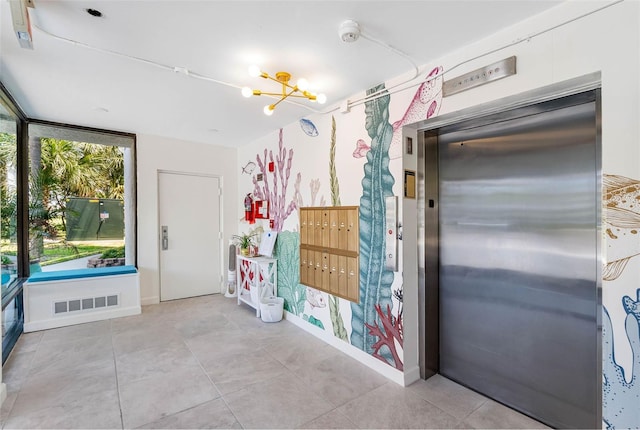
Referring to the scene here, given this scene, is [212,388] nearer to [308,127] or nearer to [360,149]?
[360,149]

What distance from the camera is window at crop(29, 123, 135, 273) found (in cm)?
383

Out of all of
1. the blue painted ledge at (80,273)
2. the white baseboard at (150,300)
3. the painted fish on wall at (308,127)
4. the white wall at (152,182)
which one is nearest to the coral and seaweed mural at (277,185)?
the painted fish on wall at (308,127)

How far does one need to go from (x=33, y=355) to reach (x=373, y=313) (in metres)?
3.24

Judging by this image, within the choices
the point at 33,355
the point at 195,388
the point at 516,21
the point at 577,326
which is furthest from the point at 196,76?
the point at 577,326

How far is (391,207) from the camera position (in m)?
2.56

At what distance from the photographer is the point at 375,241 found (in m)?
2.76

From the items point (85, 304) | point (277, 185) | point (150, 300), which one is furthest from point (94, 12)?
point (150, 300)

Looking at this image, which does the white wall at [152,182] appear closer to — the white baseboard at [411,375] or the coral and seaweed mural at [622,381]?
the white baseboard at [411,375]

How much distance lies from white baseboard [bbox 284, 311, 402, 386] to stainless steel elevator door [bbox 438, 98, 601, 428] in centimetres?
47

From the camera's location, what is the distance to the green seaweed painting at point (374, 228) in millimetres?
2643

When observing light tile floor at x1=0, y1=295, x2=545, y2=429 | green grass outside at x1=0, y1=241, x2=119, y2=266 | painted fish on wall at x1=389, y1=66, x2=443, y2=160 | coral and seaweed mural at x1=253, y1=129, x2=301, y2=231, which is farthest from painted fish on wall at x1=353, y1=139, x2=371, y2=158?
green grass outside at x1=0, y1=241, x2=119, y2=266

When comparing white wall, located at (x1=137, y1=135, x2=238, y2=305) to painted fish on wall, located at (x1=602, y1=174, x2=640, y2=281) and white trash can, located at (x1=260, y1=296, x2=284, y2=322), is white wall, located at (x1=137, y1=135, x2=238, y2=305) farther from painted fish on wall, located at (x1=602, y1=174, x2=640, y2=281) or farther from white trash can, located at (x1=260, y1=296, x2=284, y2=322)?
painted fish on wall, located at (x1=602, y1=174, x2=640, y2=281)

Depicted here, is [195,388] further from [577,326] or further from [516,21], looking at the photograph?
[516,21]

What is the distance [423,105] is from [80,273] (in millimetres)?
4345
